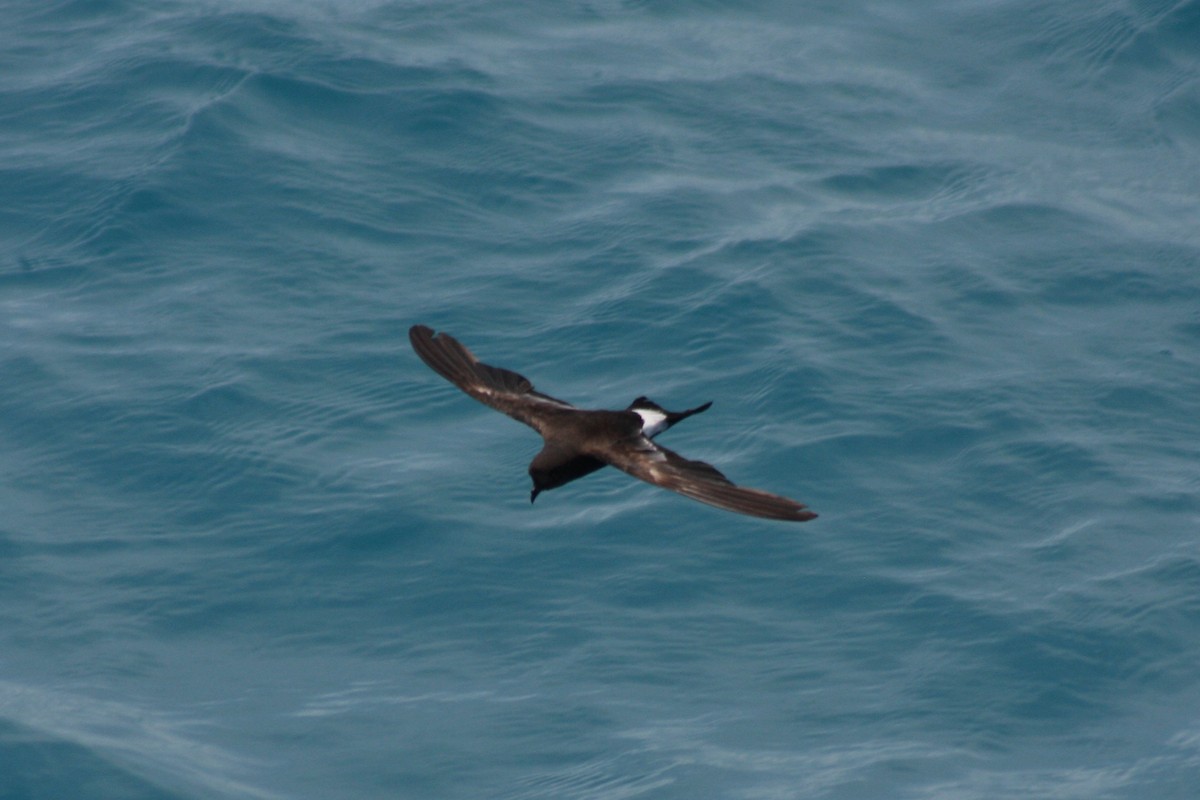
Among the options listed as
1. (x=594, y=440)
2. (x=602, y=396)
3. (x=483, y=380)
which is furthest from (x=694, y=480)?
(x=602, y=396)

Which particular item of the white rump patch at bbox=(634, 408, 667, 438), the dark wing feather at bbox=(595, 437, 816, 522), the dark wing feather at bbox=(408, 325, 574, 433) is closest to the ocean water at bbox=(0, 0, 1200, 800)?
the dark wing feather at bbox=(408, 325, 574, 433)

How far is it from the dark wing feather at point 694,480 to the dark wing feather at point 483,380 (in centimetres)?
92

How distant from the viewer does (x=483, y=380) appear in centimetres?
1003

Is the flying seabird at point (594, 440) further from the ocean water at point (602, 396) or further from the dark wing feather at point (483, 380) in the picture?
the ocean water at point (602, 396)

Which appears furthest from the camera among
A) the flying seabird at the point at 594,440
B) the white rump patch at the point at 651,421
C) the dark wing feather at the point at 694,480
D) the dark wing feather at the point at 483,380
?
the dark wing feather at the point at 483,380

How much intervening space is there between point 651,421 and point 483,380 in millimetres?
1309

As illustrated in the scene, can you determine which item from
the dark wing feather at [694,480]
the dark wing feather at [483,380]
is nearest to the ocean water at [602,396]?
the dark wing feather at [483,380]

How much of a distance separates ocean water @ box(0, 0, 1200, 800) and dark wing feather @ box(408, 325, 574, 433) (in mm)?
3599

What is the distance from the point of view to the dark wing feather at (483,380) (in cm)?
972

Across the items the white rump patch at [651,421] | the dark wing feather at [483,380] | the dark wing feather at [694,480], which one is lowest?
the dark wing feather at [694,480]

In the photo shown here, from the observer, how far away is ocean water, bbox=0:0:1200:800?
41.5ft

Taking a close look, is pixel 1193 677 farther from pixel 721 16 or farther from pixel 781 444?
pixel 721 16

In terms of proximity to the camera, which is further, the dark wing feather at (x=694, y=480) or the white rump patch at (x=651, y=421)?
the white rump patch at (x=651, y=421)

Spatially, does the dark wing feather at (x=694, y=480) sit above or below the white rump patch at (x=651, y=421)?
below
